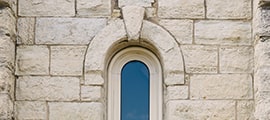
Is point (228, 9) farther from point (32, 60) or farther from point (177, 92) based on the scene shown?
point (32, 60)

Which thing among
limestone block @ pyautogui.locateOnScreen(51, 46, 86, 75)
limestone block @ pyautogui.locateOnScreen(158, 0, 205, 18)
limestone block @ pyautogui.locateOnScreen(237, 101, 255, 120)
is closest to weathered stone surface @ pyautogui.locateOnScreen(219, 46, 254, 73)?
limestone block @ pyautogui.locateOnScreen(237, 101, 255, 120)

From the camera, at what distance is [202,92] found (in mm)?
6355

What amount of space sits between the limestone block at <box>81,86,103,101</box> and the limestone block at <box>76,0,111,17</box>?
0.70m

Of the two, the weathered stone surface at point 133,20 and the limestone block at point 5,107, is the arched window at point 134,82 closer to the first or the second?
the weathered stone surface at point 133,20

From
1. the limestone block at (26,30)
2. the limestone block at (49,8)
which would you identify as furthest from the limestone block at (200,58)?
the limestone block at (26,30)

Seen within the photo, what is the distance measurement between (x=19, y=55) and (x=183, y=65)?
150 centimetres

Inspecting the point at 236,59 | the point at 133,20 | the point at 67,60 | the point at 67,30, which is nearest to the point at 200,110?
the point at 236,59

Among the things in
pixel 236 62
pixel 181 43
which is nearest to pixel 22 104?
pixel 181 43

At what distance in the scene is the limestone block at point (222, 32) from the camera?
6.47 metres

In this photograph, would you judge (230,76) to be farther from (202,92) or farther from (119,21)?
(119,21)

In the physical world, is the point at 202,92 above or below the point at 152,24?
below

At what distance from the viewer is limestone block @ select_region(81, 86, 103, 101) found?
6316 mm

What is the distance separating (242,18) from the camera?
257 inches

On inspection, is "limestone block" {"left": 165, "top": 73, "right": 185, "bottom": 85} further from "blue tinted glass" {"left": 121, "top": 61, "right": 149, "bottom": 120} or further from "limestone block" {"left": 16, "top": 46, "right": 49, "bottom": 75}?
"limestone block" {"left": 16, "top": 46, "right": 49, "bottom": 75}
